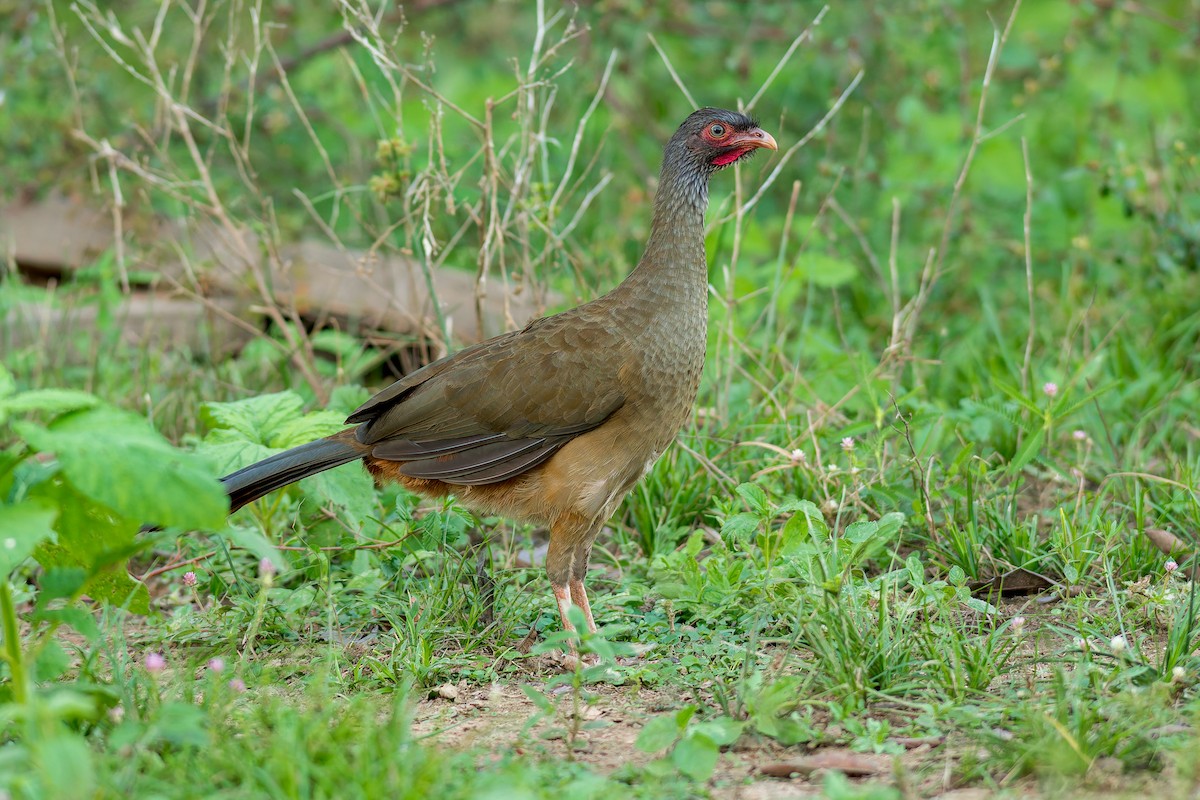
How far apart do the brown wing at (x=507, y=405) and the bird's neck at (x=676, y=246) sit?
184mm

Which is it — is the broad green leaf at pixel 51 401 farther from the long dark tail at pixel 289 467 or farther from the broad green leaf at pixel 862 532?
the broad green leaf at pixel 862 532

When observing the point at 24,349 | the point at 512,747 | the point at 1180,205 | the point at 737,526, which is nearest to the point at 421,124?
the point at 24,349

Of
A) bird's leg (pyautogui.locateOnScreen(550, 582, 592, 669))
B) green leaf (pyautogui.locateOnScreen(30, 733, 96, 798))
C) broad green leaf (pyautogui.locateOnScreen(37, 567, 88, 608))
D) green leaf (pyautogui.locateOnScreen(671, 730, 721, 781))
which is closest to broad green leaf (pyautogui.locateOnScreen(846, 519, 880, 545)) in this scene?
bird's leg (pyautogui.locateOnScreen(550, 582, 592, 669))

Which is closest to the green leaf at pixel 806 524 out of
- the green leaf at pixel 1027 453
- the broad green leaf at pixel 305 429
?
the green leaf at pixel 1027 453

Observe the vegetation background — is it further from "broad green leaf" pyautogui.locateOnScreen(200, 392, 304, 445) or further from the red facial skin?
the red facial skin

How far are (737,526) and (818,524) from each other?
0.24 meters

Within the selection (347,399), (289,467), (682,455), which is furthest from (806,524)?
(347,399)

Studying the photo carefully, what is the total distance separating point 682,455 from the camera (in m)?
4.75

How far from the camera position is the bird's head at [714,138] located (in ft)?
13.7

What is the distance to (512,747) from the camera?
9.89 feet

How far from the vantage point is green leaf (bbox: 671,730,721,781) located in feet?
9.10

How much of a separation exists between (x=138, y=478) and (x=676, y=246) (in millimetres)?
2002

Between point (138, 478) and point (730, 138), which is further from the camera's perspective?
point (730, 138)

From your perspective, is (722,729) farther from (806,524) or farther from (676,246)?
(676,246)
